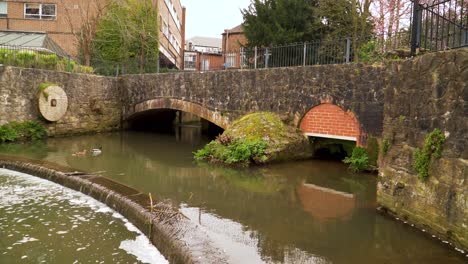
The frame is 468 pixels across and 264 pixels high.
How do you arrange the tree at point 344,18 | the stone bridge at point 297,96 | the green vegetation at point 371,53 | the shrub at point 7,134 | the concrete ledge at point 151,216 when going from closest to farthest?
the concrete ledge at point 151,216
the stone bridge at point 297,96
the green vegetation at point 371,53
the shrub at point 7,134
the tree at point 344,18

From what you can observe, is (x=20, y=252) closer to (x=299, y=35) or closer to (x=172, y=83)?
(x=172, y=83)

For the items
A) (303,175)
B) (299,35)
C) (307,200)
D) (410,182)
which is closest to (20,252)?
(307,200)

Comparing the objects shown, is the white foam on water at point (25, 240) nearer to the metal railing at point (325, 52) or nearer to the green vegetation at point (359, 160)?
the metal railing at point (325, 52)

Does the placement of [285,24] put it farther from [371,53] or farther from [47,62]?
[47,62]

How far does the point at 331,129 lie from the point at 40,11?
23.7m

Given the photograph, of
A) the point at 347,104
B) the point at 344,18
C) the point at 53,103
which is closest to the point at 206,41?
the point at 344,18

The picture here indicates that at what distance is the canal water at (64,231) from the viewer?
459cm

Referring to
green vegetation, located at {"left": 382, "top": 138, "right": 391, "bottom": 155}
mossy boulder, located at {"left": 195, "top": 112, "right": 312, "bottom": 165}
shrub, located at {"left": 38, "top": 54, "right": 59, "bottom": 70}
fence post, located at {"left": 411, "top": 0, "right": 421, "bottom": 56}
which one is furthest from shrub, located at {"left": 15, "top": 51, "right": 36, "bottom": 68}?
fence post, located at {"left": 411, "top": 0, "right": 421, "bottom": 56}

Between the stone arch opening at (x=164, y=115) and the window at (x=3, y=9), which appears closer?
the stone arch opening at (x=164, y=115)

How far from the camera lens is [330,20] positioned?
64.7 ft

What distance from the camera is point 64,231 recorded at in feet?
17.5

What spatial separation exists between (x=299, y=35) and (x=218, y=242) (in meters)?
16.4

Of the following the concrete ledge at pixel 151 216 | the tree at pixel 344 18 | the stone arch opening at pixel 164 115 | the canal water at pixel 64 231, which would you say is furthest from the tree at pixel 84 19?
the canal water at pixel 64 231

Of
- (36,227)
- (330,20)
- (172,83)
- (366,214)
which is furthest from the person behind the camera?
(330,20)
